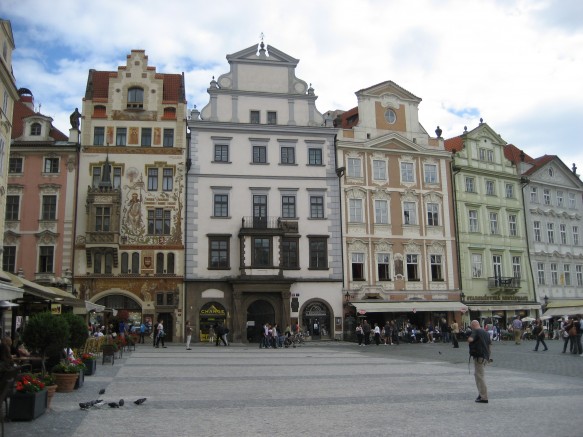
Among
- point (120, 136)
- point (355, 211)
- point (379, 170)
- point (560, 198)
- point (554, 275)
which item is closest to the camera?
point (120, 136)

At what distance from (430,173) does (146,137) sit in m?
22.3

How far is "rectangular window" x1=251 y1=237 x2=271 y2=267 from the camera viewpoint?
42.8 meters

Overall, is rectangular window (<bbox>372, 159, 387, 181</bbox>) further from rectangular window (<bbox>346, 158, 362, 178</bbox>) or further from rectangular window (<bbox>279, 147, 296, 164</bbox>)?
rectangular window (<bbox>279, 147, 296, 164</bbox>)

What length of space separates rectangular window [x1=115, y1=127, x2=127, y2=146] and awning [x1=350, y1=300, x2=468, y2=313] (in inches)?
775

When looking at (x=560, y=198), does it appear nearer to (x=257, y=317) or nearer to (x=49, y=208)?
(x=257, y=317)

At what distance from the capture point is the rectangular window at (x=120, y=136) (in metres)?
43.0

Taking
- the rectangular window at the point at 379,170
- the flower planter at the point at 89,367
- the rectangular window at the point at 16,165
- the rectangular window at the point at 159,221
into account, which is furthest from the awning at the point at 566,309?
the rectangular window at the point at 16,165

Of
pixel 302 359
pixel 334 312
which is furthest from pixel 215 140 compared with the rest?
pixel 302 359

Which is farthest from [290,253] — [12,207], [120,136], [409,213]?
[12,207]

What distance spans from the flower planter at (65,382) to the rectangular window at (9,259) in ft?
94.2

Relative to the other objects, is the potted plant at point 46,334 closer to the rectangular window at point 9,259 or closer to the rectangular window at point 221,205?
the rectangular window at point 9,259

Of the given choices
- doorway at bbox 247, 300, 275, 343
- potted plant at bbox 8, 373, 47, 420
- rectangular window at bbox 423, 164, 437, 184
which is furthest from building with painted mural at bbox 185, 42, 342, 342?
potted plant at bbox 8, 373, 47, 420

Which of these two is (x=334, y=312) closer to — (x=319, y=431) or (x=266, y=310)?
(x=266, y=310)

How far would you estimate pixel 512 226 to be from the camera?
5272 centimetres
